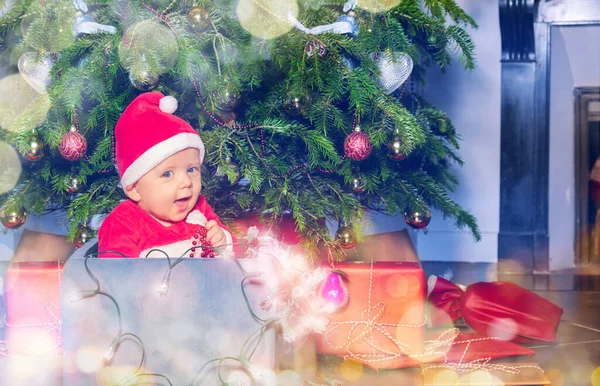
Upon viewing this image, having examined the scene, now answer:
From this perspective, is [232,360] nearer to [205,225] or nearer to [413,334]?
[205,225]

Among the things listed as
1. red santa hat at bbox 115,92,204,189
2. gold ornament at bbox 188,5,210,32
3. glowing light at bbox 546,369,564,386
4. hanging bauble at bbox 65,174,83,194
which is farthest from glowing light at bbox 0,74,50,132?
glowing light at bbox 546,369,564,386

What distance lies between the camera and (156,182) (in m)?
1.54

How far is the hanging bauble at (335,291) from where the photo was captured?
67.5 inches

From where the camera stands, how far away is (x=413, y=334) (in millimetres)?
1748

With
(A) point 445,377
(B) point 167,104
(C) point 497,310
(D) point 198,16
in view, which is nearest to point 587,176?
(C) point 497,310

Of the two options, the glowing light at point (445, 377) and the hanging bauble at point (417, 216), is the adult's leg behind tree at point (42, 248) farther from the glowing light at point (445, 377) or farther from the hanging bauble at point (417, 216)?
the glowing light at point (445, 377)

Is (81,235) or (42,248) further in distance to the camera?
(42,248)

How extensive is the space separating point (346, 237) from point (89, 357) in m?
0.88

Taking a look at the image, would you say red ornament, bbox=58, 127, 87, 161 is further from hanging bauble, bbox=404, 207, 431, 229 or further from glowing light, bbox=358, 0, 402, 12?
hanging bauble, bbox=404, 207, 431, 229

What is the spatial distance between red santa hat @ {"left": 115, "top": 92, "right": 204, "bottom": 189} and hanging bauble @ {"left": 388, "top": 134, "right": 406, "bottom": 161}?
55 cm

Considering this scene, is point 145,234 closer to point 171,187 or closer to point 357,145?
point 171,187

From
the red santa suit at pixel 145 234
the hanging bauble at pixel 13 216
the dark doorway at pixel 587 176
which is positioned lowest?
the dark doorway at pixel 587 176

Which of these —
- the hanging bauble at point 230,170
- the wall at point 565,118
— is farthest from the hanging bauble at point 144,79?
the wall at point 565,118

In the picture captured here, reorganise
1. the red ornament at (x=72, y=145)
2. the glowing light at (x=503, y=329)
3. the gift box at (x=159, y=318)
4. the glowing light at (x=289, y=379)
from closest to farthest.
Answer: the gift box at (x=159, y=318) < the glowing light at (x=289, y=379) < the red ornament at (x=72, y=145) < the glowing light at (x=503, y=329)
